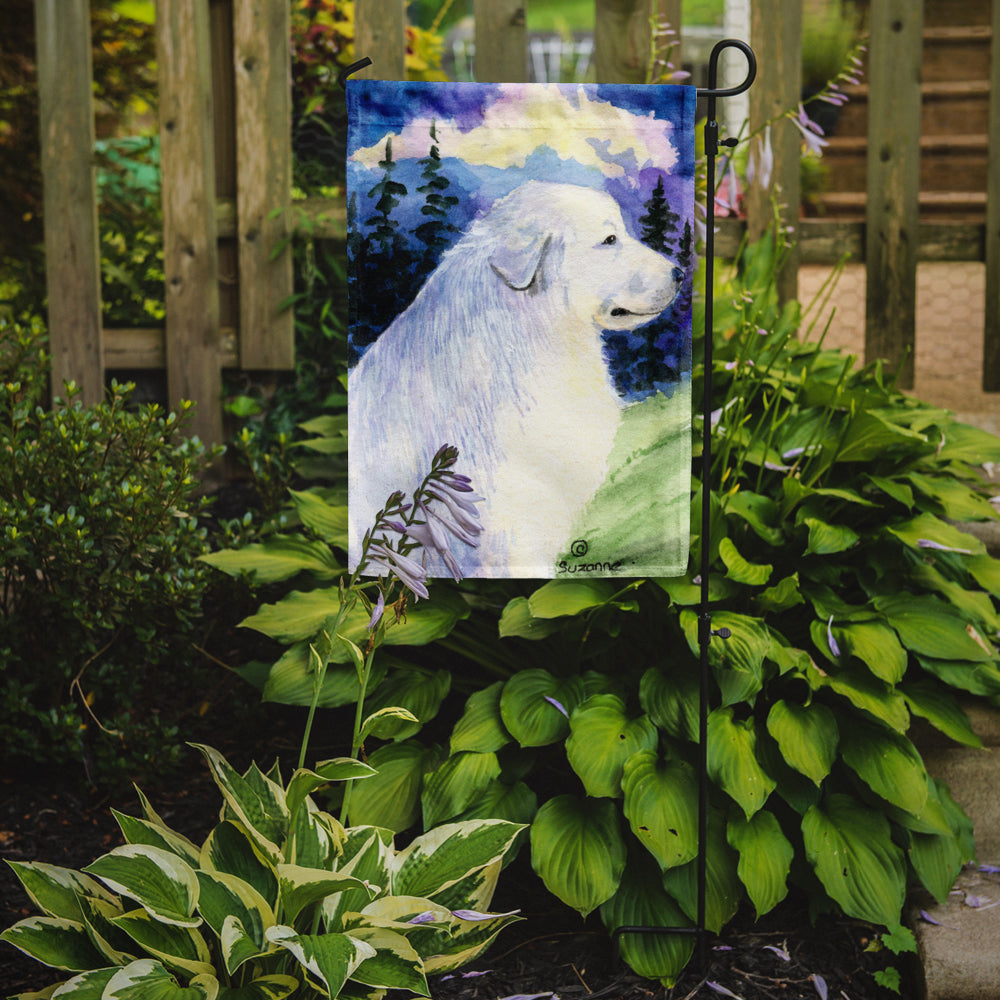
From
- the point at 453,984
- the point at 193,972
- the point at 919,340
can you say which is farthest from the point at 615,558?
the point at 919,340

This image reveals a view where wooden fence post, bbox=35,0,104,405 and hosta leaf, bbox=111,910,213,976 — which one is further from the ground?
wooden fence post, bbox=35,0,104,405

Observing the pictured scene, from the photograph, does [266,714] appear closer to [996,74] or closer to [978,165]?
[996,74]

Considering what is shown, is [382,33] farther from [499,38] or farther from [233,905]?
[233,905]

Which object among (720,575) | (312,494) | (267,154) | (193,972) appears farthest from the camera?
(267,154)

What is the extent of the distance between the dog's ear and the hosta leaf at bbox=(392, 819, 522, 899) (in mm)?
942

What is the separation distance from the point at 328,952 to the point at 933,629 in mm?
1386

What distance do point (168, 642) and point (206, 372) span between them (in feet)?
3.93

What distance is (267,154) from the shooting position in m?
3.35

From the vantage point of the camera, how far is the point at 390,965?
1534 millimetres

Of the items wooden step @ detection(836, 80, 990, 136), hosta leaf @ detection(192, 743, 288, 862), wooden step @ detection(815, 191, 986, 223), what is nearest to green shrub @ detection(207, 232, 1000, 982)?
hosta leaf @ detection(192, 743, 288, 862)

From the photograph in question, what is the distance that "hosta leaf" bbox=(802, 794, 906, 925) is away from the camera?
1905mm

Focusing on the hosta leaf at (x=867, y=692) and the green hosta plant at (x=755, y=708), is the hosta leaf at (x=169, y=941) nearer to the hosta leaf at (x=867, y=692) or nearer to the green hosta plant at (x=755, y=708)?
the green hosta plant at (x=755, y=708)

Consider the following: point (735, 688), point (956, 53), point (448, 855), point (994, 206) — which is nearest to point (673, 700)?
point (735, 688)

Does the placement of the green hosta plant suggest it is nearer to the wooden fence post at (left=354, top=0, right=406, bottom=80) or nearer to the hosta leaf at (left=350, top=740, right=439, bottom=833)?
the hosta leaf at (left=350, top=740, right=439, bottom=833)
